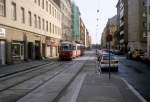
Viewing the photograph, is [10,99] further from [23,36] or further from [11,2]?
[23,36]

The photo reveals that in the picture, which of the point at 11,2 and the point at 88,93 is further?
the point at 11,2

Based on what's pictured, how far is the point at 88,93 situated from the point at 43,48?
47.0 meters

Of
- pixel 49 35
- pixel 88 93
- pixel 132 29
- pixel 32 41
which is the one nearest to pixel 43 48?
pixel 49 35

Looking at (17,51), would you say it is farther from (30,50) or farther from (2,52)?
(30,50)

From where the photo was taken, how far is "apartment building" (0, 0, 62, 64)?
120ft

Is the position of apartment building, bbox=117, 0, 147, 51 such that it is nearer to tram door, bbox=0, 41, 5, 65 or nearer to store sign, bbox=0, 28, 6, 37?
tram door, bbox=0, 41, 5, 65

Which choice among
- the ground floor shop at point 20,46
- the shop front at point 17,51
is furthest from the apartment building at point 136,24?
the shop front at point 17,51

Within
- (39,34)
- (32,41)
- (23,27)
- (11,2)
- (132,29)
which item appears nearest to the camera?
(11,2)

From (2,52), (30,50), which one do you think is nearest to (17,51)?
(2,52)

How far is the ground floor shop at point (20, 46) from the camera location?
36562mm

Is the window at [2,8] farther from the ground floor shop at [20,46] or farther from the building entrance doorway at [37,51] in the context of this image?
the building entrance doorway at [37,51]

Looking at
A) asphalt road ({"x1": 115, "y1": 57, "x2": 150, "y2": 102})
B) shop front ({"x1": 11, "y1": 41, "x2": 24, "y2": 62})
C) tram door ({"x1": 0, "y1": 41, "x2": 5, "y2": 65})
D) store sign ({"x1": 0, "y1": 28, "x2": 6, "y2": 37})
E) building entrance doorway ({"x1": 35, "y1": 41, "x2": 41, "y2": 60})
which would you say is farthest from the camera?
building entrance doorway ({"x1": 35, "y1": 41, "x2": 41, "y2": 60})

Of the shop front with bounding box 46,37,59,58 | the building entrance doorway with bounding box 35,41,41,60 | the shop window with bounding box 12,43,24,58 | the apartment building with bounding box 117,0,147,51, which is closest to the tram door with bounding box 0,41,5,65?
the shop window with bounding box 12,43,24,58

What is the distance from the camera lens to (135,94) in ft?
46.4
